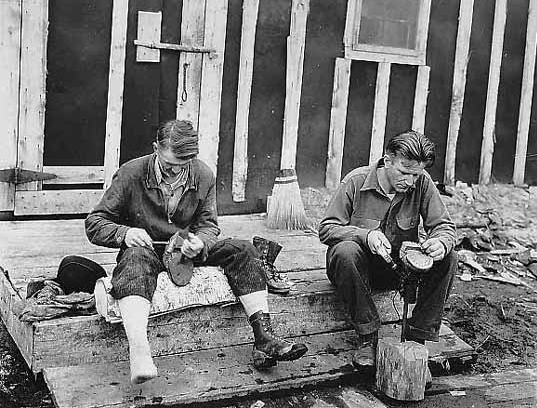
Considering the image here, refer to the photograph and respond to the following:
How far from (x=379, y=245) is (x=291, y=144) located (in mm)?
2976

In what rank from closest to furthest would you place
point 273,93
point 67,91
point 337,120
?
point 67,91, point 273,93, point 337,120

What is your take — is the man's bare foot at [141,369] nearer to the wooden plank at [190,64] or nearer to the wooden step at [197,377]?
the wooden step at [197,377]

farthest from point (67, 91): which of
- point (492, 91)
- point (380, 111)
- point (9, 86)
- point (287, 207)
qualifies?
point (492, 91)

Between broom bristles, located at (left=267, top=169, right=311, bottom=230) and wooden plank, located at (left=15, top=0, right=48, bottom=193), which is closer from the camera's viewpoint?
wooden plank, located at (left=15, top=0, right=48, bottom=193)

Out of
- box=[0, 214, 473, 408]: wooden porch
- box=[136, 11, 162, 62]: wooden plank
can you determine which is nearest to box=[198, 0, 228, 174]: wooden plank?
box=[136, 11, 162, 62]: wooden plank

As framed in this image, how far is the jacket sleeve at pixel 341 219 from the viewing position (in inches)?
177

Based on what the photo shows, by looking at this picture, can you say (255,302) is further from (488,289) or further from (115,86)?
(488,289)

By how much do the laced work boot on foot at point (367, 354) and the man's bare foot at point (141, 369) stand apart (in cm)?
121

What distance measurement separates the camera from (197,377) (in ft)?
13.4

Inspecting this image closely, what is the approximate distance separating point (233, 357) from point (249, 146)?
2.96 m

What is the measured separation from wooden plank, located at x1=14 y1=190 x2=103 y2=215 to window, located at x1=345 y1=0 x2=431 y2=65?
2.65 m

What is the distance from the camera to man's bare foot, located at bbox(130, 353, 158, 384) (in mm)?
3678

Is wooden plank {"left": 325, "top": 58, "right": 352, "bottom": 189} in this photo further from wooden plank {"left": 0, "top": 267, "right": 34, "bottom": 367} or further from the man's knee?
wooden plank {"left": 0, "top": 267, "right": 34, "bottom": 367}

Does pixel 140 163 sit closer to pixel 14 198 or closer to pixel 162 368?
pixel 162 368
